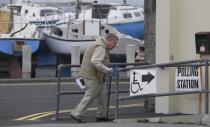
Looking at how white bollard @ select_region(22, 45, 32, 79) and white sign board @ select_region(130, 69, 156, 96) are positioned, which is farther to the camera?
white bollard @ select_region(22, 45, 32, 79)

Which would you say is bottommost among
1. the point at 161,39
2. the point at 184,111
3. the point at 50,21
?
the point at 184,111

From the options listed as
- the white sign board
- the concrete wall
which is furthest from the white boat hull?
the white sign board

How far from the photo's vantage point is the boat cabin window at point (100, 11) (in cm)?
4797

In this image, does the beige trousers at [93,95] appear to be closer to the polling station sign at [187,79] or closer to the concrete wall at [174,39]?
the concrete wall at [174,39]

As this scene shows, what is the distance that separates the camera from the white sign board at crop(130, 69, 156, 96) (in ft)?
39.1

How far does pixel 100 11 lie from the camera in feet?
160

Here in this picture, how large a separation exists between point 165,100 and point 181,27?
1443mm

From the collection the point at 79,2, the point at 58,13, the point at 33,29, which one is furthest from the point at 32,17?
the point at 33,29

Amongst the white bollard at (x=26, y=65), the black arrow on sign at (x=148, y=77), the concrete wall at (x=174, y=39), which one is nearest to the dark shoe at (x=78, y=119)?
the black arrow on sign at (x=148, y=77)

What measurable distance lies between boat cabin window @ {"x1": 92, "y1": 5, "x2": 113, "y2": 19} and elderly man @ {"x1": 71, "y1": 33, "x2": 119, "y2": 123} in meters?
35.4

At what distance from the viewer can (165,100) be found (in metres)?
12.6

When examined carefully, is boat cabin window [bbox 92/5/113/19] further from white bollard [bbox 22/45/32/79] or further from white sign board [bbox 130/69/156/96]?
white sign board [bbox 130/69/156/96]

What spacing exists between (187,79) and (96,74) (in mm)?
1952

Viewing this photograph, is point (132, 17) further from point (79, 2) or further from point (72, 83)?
Result: point (72, 83)
